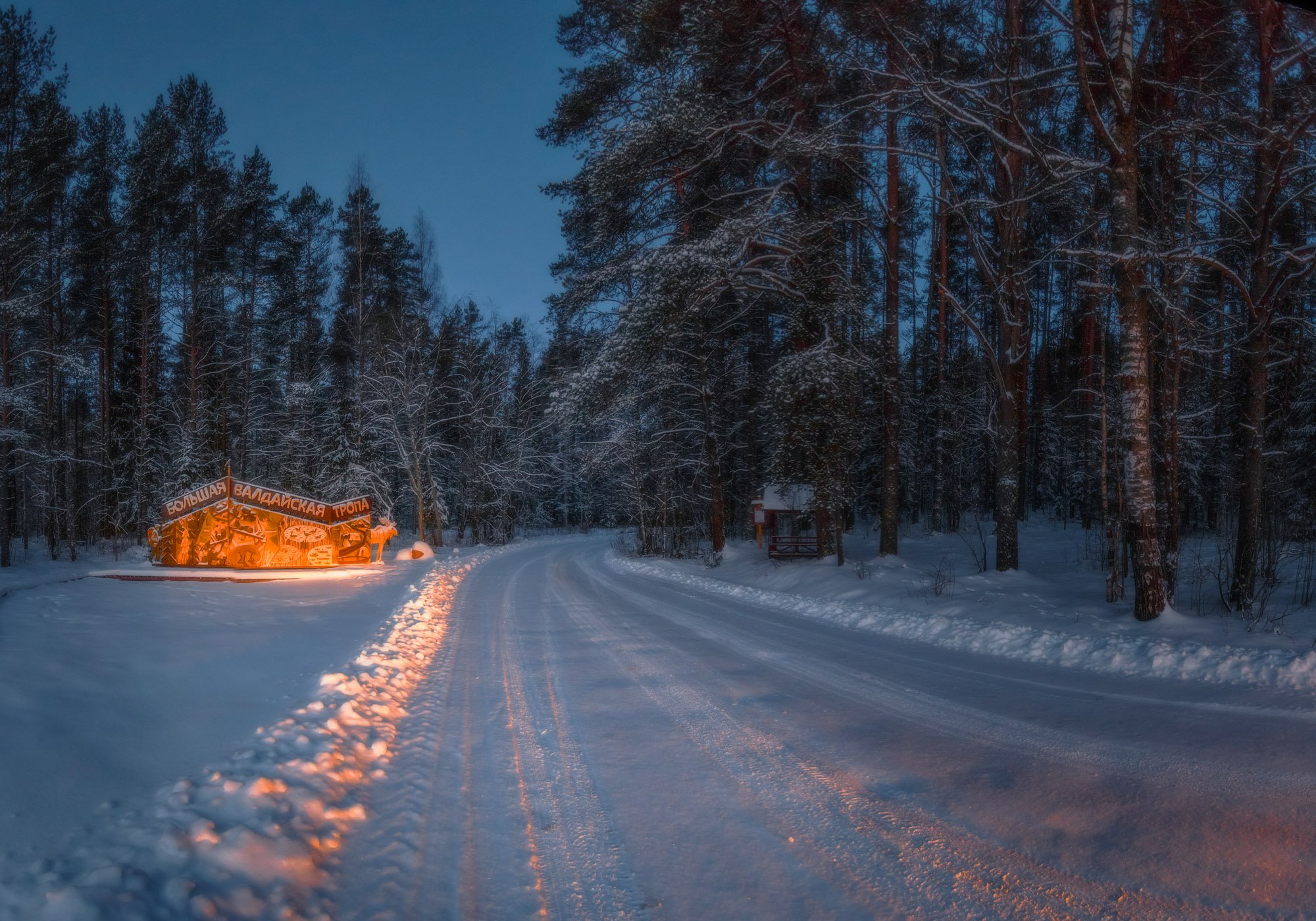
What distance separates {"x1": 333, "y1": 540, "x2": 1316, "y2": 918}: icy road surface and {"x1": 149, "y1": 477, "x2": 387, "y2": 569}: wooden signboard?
14.7m

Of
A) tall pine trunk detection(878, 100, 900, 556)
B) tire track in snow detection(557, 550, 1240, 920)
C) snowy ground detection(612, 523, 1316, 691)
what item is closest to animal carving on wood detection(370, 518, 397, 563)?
snowy ground detection(612, 523, 1316, 691)

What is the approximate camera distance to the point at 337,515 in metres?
20.5

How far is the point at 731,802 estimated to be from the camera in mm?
3744

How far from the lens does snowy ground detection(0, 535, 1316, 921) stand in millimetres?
2773

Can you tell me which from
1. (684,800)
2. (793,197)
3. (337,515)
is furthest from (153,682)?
(793,197)

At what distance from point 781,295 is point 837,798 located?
49.0 feet

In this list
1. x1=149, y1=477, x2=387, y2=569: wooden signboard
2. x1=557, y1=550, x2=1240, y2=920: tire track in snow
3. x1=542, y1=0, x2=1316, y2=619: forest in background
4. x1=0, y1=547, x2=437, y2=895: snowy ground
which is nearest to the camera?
x1=557, y1=550, x2=1240, y2=920: tire track in snow

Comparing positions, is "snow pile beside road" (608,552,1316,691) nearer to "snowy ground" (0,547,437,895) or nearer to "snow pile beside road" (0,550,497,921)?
"snow pile beside road" (0,550,497,921)

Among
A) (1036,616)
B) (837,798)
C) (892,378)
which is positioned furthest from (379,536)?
(837,798)

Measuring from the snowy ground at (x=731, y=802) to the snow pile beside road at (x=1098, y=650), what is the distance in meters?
0.15

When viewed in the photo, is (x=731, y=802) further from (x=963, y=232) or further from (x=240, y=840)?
(x=963, y=232)

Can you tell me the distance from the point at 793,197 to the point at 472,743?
17.0 m

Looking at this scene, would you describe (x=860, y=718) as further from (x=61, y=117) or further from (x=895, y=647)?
(x=61, y=117)

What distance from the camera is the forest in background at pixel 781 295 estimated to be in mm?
9961
